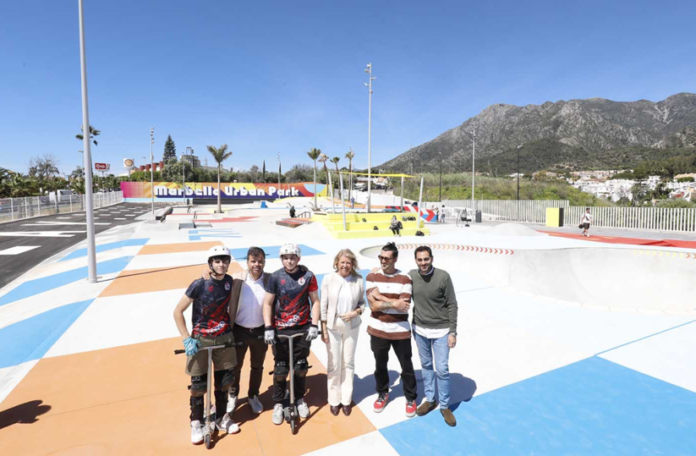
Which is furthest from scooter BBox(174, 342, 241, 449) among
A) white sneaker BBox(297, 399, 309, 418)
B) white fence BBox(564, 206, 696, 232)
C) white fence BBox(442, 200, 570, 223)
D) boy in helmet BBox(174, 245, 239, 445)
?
white fence BBox(442, 200, 570, 223)

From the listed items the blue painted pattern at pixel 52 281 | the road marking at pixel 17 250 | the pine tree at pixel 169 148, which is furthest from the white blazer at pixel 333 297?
the pine tree at pixel 169 148

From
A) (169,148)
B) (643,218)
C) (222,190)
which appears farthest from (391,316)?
(169,148)

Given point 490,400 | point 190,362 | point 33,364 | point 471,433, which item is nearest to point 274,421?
point 190,362

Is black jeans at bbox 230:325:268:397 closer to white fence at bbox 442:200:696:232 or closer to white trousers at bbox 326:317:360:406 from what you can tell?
white trousers at bbox 326:317:360:406

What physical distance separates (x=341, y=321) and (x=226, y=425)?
1.45 meters

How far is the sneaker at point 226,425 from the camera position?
3.28 meters

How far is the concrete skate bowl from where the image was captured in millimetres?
10664

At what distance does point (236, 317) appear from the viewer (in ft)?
11.0

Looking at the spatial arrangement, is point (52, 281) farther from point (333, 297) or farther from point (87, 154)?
point (333, 297)

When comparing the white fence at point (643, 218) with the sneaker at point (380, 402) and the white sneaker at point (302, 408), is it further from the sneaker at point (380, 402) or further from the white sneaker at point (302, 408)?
the white sneaker at point (302, 408)

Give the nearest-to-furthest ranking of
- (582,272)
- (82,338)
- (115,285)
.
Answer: (82,338)
(115,285)
(582,272)

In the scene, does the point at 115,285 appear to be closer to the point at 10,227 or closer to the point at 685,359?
the point at 685,359

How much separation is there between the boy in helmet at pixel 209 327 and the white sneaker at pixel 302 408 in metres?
0.78

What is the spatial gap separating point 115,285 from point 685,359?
1139cm
